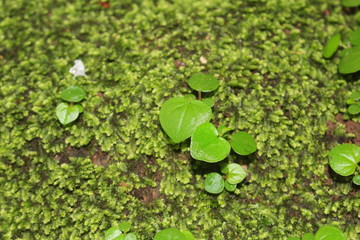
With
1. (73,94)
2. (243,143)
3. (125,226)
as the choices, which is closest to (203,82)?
(243,143)

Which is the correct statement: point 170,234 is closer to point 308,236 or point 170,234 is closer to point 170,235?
point 170,235

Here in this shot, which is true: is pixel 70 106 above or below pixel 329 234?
above

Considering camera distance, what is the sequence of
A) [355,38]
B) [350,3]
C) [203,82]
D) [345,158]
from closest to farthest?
1. [345,158]
2. [203,82]
3. [355,38]
4. [350,3]

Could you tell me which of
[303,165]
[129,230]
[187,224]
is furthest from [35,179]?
[303,165]

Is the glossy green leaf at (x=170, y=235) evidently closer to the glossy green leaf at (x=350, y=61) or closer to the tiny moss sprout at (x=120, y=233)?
the tiny moss sprout at (x=120, y=233)

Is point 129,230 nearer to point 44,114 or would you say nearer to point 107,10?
point 44,114
